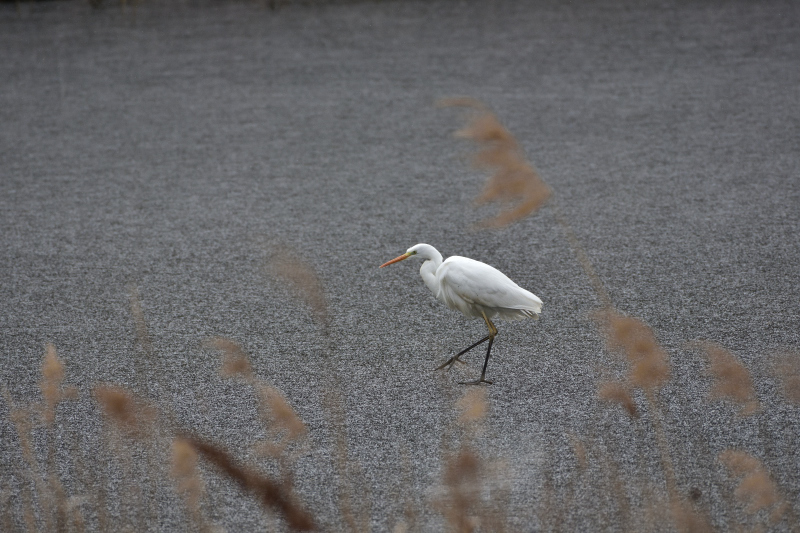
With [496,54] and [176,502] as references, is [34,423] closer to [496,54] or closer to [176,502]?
[176,502]

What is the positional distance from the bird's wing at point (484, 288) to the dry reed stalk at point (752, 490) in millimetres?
352

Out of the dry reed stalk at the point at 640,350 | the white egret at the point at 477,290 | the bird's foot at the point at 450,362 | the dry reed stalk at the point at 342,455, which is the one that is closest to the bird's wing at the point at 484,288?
the white egret at the point at 477,290

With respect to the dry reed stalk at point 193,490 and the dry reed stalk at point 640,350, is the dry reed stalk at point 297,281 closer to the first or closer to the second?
the dry reed stalk at point 193,490

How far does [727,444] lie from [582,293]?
507 millimetres

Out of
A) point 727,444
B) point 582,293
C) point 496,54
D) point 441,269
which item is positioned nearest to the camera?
point 727,444

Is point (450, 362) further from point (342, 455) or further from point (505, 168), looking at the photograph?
point (505, 168)

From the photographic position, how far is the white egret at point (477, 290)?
1.22 metres

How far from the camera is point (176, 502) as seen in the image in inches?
39.9

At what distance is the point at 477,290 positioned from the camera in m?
1.22

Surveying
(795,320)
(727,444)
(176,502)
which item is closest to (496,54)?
(795,320)

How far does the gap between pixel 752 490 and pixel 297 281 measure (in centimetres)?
87

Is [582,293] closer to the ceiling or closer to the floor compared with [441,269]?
closer to the floor

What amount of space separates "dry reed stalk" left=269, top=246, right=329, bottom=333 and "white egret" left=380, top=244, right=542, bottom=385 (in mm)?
252

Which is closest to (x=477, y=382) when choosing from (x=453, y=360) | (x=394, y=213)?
(x=453, y=360)
